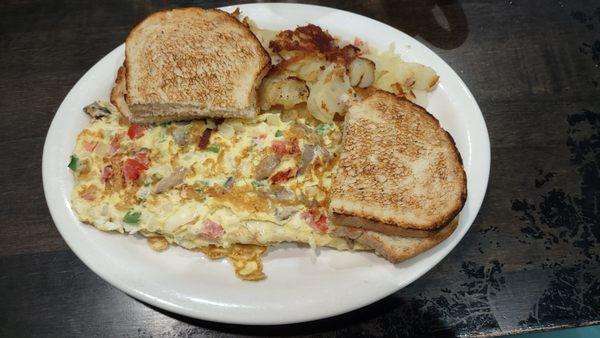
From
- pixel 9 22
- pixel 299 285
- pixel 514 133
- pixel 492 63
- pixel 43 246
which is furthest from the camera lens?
pixel 9 22

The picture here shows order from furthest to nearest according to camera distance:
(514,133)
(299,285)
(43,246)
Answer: (514,133) → (43,246) → (299,285)

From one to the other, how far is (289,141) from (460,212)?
0.85 metres

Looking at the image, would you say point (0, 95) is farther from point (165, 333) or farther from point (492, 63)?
point (492, 63)

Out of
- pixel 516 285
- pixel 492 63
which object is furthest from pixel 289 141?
pixel 492 63

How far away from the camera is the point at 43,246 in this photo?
2307 mm

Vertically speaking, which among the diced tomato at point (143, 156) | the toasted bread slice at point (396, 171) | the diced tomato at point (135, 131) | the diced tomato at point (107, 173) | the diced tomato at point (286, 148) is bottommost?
the diced tomato at point (107, 173)

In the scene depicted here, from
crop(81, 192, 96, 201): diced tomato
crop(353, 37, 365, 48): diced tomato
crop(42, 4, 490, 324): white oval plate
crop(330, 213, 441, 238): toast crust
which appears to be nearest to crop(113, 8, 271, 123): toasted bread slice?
crop(42, 4, 490, 324): white oval plate

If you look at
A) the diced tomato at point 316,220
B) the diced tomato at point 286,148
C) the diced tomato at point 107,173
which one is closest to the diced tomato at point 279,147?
the diced tomato at point 286,148

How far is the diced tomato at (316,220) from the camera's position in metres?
1.97

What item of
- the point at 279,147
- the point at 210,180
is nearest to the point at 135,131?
the point at 210,180

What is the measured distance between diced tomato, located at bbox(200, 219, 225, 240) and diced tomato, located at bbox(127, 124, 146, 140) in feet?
1.93

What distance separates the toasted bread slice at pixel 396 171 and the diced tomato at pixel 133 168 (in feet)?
2.97

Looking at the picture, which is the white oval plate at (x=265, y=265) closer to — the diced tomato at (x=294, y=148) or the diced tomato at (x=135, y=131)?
the diced tomato at (x=135, y=131)

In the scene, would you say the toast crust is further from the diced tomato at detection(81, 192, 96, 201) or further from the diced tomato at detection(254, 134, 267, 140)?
the diced tomato at detection(81, 192, 96, 201)
